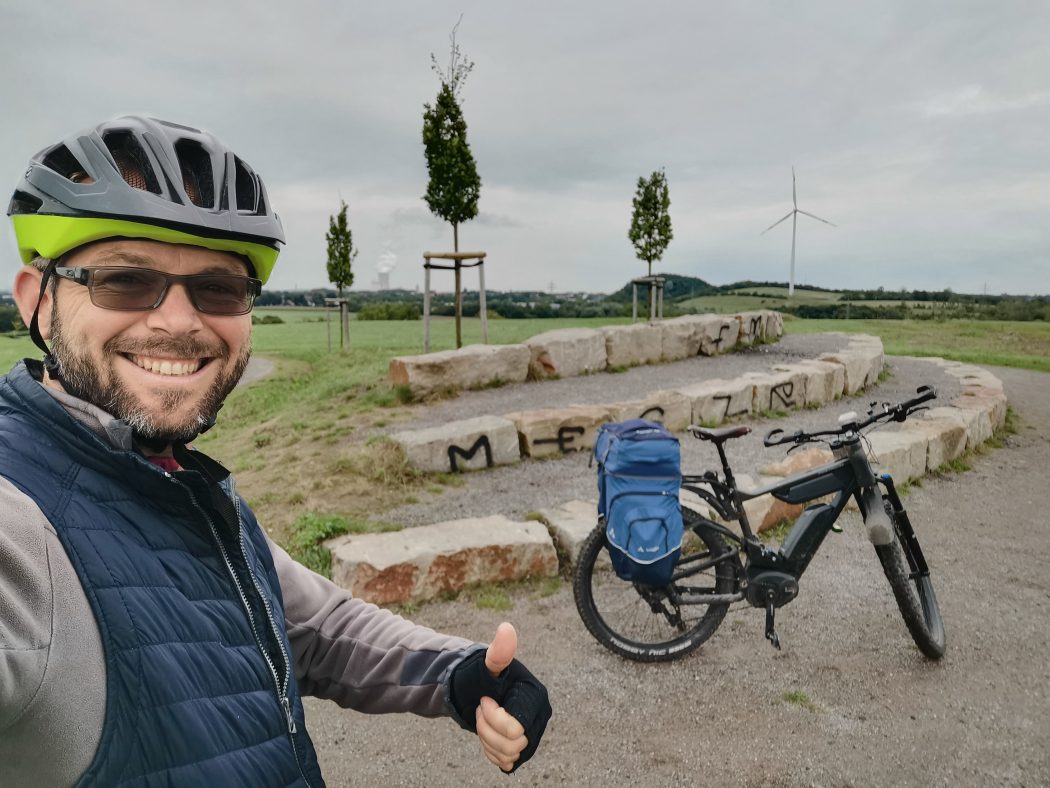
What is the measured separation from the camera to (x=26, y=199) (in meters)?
1.28

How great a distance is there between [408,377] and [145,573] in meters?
8.68

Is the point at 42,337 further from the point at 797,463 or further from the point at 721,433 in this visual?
the point at 797,463

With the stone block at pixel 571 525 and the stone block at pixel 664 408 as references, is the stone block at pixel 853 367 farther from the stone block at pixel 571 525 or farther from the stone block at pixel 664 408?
the stone block at pixel 571 525

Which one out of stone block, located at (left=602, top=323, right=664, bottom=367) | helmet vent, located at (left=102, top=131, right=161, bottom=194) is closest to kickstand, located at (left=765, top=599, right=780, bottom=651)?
helmet vent, located at (left=102, top=131, right=161, bottom=194)

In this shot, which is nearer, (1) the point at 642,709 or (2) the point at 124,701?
(2) the point at 124,701

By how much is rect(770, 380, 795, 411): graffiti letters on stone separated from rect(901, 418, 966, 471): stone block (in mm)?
2220

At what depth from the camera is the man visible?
32.4 inches

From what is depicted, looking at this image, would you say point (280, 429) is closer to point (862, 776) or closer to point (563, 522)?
point (563, 522)

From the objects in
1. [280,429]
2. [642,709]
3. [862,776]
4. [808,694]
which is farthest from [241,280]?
[280,429]

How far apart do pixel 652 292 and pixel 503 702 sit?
17.0 metres

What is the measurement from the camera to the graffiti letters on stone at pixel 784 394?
10.1 m

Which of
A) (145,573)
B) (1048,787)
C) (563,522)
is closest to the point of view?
(145,573)

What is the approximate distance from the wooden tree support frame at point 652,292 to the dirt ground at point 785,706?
43.2 ft

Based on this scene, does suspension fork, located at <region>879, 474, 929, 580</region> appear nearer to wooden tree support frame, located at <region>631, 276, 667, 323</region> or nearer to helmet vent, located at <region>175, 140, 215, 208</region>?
helmet vent, located at <region>175, 140, 215, 208</region>
